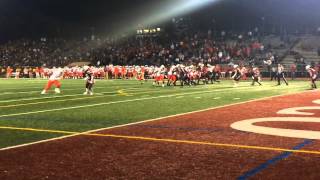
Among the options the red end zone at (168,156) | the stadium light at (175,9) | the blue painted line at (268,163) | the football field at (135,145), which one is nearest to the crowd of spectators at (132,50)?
the stadium light at (175,9)

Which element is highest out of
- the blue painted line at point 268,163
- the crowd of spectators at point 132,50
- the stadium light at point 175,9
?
the stadium light at point 175,9

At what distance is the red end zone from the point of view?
543 centimetres

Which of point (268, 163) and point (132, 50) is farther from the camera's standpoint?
point (132, 50)

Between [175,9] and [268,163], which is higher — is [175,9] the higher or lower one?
the higher one

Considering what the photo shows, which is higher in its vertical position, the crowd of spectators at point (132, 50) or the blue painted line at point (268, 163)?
the crowd of spectators at point (132, 50)

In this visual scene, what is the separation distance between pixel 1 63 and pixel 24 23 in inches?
A: 267

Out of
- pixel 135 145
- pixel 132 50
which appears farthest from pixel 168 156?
pixel 132 50

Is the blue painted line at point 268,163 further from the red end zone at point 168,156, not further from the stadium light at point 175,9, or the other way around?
the stadium light at point 175,9

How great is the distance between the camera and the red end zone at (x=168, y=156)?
543 centimetres

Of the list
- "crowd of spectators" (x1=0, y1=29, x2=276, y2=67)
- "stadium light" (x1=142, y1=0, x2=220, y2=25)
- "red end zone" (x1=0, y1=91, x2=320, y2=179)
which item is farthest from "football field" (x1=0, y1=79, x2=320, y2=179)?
"stadium light" (x1=142, y1=0, x2=220, y2=25)

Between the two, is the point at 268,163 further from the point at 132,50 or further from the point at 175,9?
the point at 175,9

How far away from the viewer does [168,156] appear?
6.38 metres

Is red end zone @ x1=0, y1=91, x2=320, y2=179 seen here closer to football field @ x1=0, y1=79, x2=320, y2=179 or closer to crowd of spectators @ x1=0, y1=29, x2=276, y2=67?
football field @ x1=0, y1=79, x2=320, y2=179

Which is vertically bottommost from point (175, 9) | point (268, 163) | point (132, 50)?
point (268, 163)
